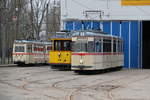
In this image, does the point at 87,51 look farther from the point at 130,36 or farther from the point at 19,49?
the point at 19,49

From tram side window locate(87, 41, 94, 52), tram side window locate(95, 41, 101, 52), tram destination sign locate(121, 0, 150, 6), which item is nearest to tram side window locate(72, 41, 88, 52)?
tram side window locate(87, 41, 94, 52)

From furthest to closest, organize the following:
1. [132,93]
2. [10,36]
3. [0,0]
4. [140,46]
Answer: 1. [10,36]
2. [0,0]
3. [140,46]
4. [132,93]

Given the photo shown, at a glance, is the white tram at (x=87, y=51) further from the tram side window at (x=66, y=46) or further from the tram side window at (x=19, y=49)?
the tram side window at (x=19, y=49)

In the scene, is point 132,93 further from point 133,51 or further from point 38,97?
point 133,51

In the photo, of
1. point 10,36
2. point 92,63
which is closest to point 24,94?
point 92,63

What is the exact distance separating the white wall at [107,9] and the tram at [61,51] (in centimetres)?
906

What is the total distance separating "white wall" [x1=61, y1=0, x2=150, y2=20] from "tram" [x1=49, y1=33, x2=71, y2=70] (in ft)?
29.7

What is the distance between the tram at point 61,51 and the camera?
117ft

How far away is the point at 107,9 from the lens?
4419cm

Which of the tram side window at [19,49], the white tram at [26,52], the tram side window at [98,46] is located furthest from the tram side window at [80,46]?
the tram side window at [19,49]

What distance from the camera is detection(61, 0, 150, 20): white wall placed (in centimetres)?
4328

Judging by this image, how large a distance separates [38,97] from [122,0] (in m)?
28.8

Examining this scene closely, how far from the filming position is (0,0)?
5000 cm

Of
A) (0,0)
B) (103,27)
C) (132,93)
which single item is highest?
(0,0)
